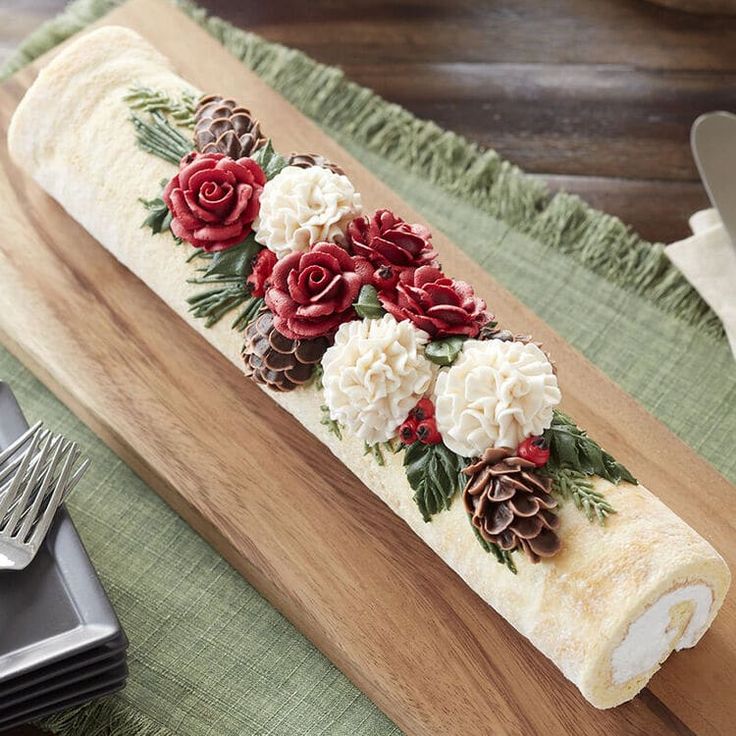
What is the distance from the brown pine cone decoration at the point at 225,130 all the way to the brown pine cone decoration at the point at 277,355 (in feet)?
1.00

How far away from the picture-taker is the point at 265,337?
1.88 meters

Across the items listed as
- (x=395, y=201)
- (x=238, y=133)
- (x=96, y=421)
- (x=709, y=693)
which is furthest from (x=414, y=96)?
(x=709, y=693)

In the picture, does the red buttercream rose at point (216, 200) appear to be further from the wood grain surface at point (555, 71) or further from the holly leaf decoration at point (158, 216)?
the wood grain surface at point (555, 71)

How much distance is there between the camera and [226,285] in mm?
2000

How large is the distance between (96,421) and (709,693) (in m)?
1.08

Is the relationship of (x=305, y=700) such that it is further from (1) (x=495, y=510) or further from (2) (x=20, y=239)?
(2) (x=20, y=239)

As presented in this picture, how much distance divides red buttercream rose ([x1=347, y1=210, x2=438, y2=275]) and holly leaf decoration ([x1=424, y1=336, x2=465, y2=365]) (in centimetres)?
14

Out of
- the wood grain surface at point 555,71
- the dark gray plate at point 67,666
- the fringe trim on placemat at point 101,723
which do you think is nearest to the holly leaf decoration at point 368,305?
the dark gray plate at point 67,666

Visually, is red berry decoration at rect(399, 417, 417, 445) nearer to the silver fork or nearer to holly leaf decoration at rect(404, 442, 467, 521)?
holly leaf decoration at rect(404, 442, 467, 521)

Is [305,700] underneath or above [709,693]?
underneath

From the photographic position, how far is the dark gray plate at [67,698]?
1767mm

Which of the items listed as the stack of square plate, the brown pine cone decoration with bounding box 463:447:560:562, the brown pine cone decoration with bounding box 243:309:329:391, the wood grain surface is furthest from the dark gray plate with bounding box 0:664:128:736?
the wood grain surface

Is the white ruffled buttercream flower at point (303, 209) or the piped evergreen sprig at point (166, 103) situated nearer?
the white ruffled buttercream flower at point (303, 209)

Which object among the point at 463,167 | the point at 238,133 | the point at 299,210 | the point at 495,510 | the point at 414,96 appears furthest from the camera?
the point at 414,96
